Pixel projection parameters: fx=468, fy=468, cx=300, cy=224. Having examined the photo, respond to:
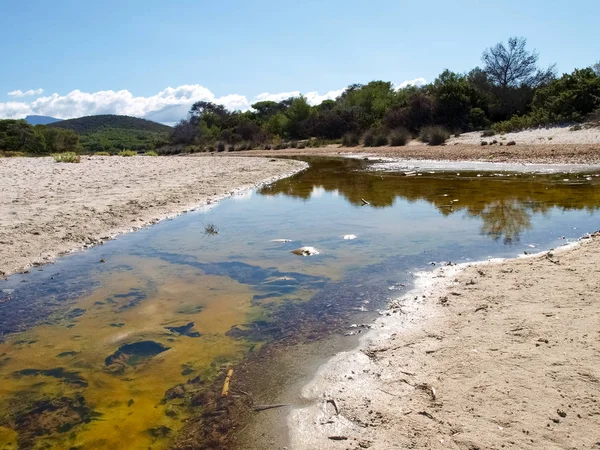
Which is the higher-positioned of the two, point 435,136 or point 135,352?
point 435,136

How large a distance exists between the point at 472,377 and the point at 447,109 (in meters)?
34.9

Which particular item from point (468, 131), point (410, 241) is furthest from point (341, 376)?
point (468, 131)

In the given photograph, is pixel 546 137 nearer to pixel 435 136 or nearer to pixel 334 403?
pixel 435 136

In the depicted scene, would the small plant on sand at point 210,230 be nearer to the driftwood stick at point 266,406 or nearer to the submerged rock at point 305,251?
the submerged rock at point 305,251

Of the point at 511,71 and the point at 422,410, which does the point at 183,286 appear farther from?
the point at 511,71

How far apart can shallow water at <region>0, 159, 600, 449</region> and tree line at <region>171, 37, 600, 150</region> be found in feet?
65.9

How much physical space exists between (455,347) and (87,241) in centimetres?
600

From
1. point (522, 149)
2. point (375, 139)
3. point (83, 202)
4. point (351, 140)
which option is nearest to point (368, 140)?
point (375, 139)

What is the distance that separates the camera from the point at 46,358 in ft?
12.1

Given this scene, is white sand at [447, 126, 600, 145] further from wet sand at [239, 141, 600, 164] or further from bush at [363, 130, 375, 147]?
bush at [363, 130, 375, 147]

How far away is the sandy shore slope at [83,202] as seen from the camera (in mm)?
6938

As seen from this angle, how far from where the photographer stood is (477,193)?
36.9 ft

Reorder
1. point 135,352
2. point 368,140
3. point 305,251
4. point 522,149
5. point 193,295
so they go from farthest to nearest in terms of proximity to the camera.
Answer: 1. point 368,140
2. point 522,149
3. point 305,251
4. point 193,295
5. point 135,352

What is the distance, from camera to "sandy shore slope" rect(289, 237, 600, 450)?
2.40 metres
